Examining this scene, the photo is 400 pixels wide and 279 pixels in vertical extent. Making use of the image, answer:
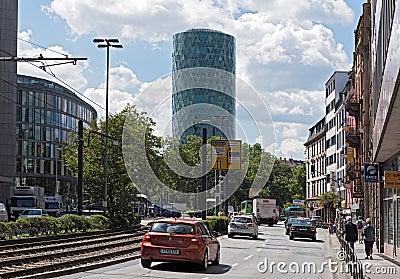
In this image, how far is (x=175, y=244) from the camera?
21094 mm

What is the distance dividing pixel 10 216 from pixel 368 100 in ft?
102

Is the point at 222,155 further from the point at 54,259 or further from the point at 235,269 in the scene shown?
the point at 235,269

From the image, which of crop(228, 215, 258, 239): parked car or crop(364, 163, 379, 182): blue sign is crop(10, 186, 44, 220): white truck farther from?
crop(364, 163, 379, 182): blue sign

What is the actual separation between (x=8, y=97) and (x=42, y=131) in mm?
29203

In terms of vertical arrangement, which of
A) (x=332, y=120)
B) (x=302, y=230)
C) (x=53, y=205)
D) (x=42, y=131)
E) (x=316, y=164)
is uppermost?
(x=332, y=120)

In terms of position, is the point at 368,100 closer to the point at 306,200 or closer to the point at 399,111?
the point at 399,111

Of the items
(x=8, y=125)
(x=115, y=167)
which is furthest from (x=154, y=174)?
(x=8, y=125)

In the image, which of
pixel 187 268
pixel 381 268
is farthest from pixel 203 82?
pixel 187 268

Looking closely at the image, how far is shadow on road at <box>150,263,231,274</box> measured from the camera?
21411 millimetres

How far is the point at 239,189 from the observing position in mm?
113500

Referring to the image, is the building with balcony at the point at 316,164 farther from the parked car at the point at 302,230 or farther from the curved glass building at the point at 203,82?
the parked car at the point at 302,230

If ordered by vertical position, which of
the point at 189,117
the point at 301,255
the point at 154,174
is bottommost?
the point at 301,255

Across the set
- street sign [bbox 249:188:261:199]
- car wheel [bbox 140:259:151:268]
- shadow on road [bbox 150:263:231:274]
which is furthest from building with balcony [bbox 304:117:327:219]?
car wheel [bbox 140:259:151:268]

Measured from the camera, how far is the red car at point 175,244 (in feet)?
69.1
